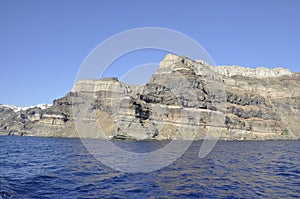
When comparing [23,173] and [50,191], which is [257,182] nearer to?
[50,191]

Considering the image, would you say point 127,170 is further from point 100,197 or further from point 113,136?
point 113,136

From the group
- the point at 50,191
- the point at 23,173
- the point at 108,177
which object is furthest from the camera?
the point at 23,173

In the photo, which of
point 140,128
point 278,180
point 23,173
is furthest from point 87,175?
point 140,128

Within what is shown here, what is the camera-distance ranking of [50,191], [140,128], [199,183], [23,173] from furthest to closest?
[140,128] < [23,173] < [199,183] < [50,191]

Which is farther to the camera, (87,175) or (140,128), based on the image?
(140,128)

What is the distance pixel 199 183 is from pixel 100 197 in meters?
10.2

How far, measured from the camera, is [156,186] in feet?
84.1

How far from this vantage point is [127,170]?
3447 centimetres

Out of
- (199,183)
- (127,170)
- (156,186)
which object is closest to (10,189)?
(156,186)

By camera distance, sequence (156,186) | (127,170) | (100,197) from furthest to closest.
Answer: (127,170) → (156,186) → (100,197)

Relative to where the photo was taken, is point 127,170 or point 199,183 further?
point 127,170

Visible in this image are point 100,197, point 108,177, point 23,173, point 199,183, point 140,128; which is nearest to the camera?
point 100,197

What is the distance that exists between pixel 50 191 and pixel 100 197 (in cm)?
447

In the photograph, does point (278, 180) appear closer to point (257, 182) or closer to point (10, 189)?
point (257, 182)
